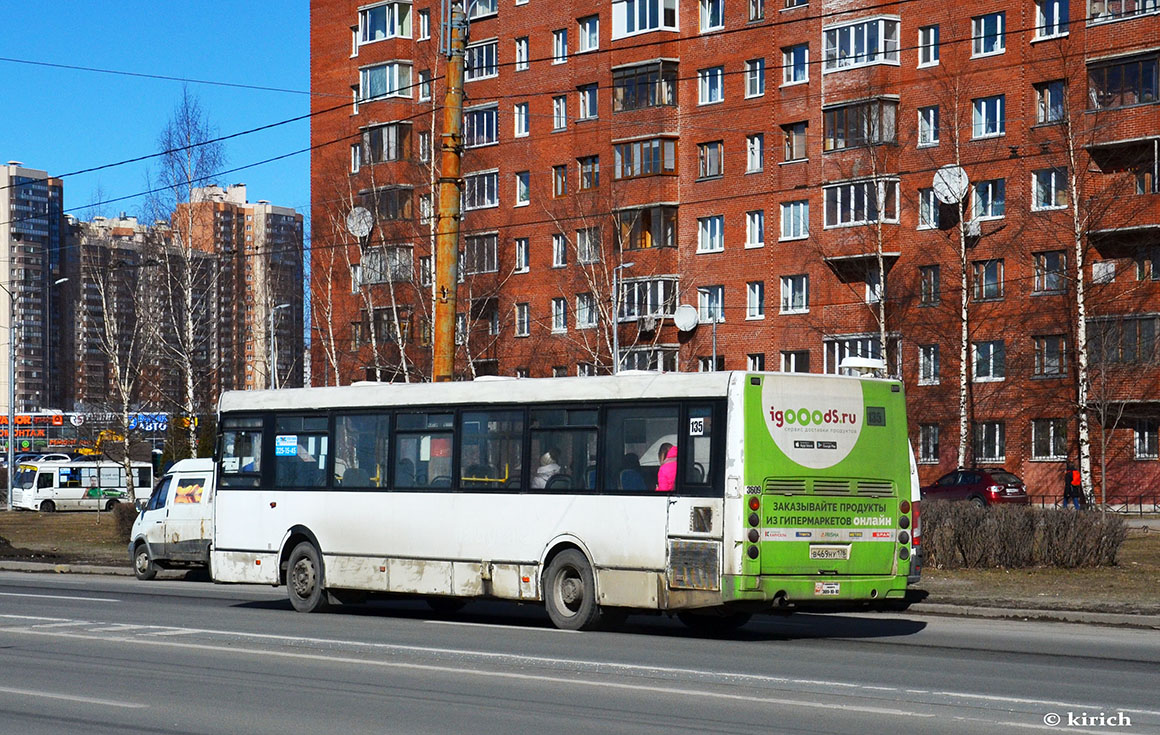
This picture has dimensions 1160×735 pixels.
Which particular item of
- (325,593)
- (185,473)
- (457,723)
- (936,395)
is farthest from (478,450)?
(936,395)

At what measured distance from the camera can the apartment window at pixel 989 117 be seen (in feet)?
186

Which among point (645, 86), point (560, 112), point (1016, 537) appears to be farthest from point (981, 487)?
point (1016, 537)

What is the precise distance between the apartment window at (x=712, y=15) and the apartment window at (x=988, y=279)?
15.0 metres

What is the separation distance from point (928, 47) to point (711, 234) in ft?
38.5

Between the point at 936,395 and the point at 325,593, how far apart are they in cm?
4145

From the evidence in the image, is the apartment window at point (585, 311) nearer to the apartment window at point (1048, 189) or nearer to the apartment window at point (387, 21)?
the apartment window at point (387, 21)

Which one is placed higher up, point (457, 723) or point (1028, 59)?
point (1028, 59)

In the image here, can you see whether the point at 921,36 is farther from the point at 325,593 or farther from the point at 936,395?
the point at 325,593

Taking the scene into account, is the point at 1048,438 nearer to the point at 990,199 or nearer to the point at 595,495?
the point at 990,199

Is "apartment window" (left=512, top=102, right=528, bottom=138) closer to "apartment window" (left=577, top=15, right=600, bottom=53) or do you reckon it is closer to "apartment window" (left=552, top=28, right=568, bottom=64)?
"apartment window" (left=552, top=28, right=568, bottom=64)

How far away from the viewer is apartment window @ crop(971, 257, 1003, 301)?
56.9 meters

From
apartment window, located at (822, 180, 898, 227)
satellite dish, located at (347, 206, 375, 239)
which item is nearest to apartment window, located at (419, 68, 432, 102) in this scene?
satellite dish, located at (347, 206, 375, 239)

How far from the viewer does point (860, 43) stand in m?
59.9

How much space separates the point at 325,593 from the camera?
1936 cm
